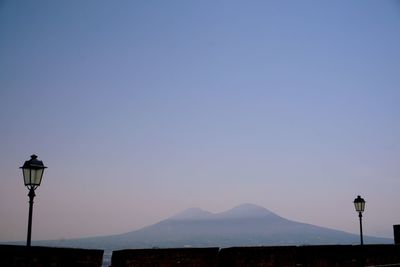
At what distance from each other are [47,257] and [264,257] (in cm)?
448

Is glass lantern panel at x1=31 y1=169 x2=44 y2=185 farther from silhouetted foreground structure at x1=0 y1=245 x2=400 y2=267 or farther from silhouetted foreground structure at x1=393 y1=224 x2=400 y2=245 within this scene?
silhouetted foreground structure at x1=393 y1=224 x2=400 y2=245

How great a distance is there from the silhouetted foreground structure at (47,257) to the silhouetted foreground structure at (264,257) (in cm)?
51

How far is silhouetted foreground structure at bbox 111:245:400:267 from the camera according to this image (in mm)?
7562

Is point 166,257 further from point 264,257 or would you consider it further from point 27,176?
point 27,176

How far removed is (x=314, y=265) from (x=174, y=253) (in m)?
3.83

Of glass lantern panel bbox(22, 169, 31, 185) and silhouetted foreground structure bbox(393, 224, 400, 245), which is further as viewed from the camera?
silhouetted foreground structure bbox(393, 224, 400, 245)

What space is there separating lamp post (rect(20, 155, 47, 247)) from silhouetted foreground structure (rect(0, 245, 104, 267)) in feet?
14.5

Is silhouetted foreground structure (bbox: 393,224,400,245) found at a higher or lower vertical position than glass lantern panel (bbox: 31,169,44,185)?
lower

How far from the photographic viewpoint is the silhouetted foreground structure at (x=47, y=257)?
20.9 ft

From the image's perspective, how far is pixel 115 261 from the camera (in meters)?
7.37

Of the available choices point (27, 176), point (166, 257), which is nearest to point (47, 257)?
point (166, 257)

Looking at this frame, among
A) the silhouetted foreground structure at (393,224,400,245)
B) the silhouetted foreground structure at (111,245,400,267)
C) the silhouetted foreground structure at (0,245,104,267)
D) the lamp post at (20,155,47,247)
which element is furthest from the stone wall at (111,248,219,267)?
the silhouetted foreground structure at (393,224,400,245)

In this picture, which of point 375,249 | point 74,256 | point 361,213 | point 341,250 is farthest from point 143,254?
point 361,213

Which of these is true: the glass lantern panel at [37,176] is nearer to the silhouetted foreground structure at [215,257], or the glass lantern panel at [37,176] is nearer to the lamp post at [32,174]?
the lamp post at [32,174]
